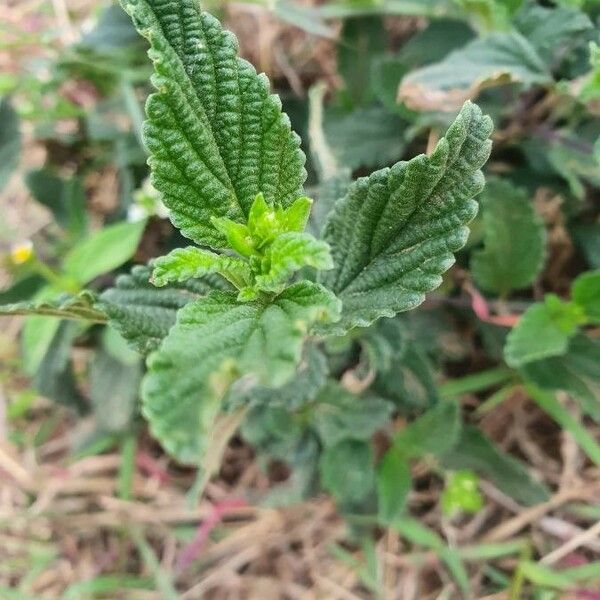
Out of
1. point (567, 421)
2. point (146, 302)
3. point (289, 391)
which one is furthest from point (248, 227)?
point (567, 421)

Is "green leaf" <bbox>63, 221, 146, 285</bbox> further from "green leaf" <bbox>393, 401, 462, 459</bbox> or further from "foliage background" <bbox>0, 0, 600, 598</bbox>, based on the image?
"green leaf" <bbox>393, 401, 462, 459</bbox>

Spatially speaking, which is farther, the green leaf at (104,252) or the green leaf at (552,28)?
the green leaf at (104,252)

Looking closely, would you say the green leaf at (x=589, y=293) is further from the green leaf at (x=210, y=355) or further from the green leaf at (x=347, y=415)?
the green leaf at (x=210, y=355)

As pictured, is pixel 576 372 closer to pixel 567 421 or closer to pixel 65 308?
pixel 567 421

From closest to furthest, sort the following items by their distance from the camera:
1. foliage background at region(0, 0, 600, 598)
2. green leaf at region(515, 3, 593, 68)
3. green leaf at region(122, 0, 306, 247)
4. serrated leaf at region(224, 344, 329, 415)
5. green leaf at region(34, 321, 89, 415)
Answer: green leaf at region(122, 0, 306, 247) < serrated leaf at region(224, 344, 329, 415) < green leaf at region(515, 3, 593, 68) < foliage background at region(0, 0, 600, 598) < green leaf at region(34, 321, 89, 415)

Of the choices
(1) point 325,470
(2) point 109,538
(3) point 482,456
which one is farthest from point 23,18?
(3) point 482,456

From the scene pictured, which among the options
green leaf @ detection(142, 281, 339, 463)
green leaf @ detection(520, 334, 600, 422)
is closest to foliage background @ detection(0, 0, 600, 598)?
green leaf @ detection(520, 334, 600, 422)

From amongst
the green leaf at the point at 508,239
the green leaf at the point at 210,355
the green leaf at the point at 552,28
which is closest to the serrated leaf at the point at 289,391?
the green leaf at the point at 210,355
